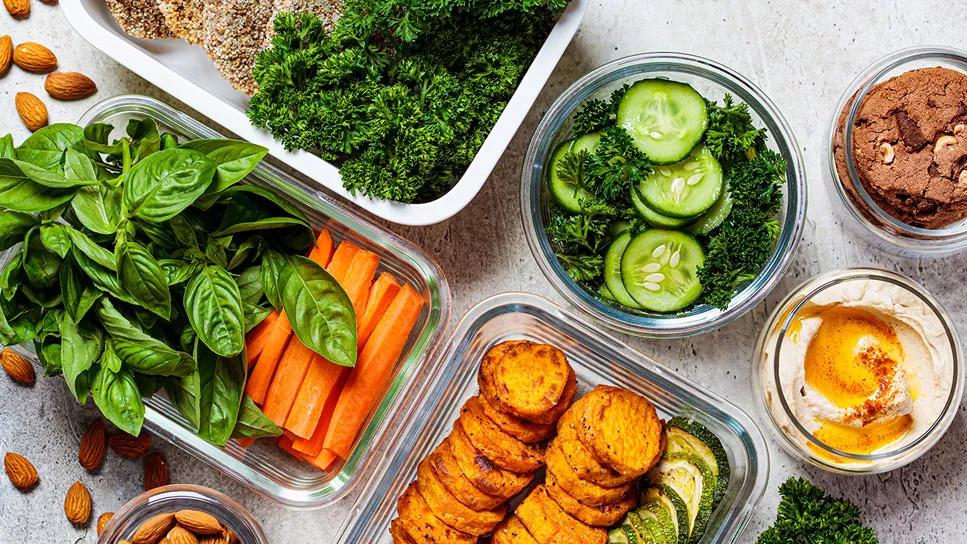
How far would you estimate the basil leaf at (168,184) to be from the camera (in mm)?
1599

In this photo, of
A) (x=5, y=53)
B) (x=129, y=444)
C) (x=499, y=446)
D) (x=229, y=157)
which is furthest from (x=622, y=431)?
(x=5, y=53)

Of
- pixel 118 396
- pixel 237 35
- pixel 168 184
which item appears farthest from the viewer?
pixel 237 35

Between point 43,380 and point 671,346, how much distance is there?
5.31 ft

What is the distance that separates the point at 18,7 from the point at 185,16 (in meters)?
0.54

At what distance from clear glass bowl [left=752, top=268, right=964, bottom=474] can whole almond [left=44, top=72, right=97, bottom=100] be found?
1804 mm

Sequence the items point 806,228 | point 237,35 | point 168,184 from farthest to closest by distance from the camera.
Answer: point 806,228 < point 237,35 < point 168,184

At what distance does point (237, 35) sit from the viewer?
1.84 m

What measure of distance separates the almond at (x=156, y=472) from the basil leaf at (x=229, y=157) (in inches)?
32.5

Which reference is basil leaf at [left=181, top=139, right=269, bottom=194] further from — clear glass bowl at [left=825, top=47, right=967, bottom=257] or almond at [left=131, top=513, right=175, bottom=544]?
clear glass bowl at [left=825, top=47, right=967, bottom=257]

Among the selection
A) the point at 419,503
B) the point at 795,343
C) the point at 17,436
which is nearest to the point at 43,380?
the point at 17,436

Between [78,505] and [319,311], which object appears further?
[78,505]

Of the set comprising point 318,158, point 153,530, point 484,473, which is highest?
point 318,158

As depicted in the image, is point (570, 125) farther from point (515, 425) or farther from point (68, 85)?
point (68, 85)

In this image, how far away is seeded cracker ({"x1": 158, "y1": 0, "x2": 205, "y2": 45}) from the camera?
1.86 metres
